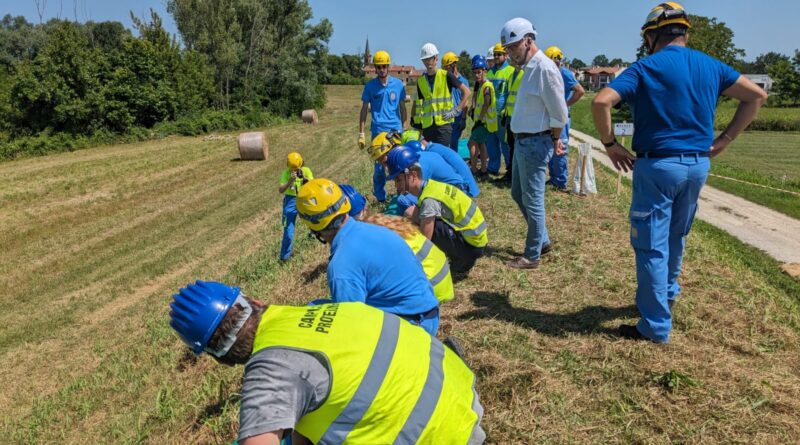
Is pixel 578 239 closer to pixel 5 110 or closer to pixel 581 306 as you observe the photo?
pixel 581 306

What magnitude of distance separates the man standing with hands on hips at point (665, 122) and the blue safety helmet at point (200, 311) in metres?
2.53

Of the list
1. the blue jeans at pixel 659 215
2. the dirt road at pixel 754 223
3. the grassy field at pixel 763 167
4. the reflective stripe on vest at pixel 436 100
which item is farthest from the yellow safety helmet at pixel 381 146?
the grassy field at pixel 763 167

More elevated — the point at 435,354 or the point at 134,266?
the point at 435,354

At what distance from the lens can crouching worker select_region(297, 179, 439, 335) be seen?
9.26ft

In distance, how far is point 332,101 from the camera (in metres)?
52.6

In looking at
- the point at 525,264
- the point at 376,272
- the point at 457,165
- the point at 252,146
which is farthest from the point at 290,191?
the point at 252,146

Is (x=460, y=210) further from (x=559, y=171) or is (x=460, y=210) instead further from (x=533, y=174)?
(x=559, y=171)

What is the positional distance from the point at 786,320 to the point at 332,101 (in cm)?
5123

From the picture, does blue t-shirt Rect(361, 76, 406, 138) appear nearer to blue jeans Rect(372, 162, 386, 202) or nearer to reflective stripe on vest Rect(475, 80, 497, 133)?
blue jeans Rect(372, 162, 386, 202)

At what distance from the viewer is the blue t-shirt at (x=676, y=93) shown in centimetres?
330

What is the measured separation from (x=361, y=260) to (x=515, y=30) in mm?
2853

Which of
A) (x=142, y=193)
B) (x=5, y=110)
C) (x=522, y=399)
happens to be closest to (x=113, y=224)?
(x=142, y=193)

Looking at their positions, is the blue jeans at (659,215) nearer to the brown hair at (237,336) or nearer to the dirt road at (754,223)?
the brown hair at (237,336)

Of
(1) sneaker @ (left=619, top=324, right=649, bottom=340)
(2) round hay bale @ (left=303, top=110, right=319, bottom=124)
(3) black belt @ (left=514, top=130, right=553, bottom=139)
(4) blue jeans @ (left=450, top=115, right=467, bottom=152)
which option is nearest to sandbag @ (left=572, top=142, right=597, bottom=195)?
(4) blue jeans @ (left=450, top=115, right=467, bottom=152)
